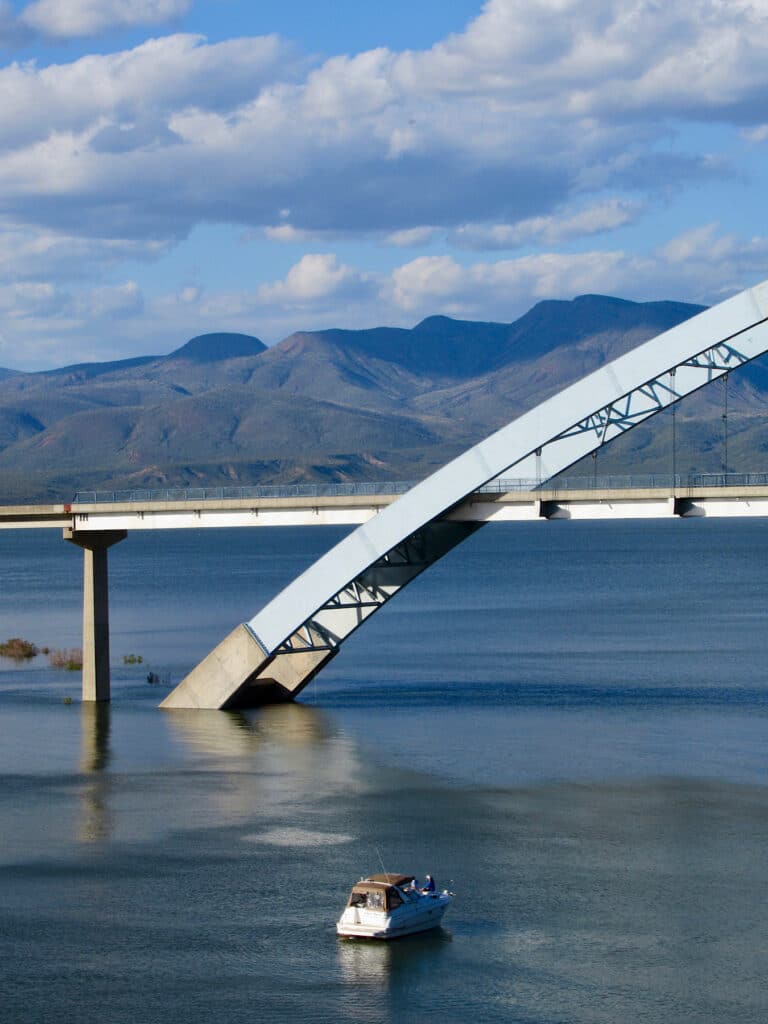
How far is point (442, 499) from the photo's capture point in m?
56.4

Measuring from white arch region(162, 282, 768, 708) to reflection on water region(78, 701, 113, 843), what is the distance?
2.99 m

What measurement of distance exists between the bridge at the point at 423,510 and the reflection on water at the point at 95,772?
8.60 ft

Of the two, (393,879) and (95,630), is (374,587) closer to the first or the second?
(95,630)

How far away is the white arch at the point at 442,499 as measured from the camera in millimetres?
53469

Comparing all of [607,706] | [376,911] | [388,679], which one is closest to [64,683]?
[388,679]

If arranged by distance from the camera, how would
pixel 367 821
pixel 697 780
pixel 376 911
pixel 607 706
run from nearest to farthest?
pixel 376 911
pixel 367 821
pixel 697 780
pixel 607 706

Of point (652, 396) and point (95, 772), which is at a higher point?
point (652, 396)

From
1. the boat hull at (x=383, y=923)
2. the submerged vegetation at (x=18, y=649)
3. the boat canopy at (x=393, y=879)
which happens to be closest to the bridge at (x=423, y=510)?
the boat canopy at (x=393, y=879)

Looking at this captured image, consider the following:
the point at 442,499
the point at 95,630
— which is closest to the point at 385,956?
the point at 442,499

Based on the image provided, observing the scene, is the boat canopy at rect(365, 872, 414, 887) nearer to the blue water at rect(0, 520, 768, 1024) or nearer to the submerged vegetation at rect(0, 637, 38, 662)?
the blue water at rect(0, 520, 768, 1024)

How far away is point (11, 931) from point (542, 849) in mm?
12209

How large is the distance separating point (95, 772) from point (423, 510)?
1312cm

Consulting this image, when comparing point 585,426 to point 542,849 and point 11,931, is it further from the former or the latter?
point 11,931

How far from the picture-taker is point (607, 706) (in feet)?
203
